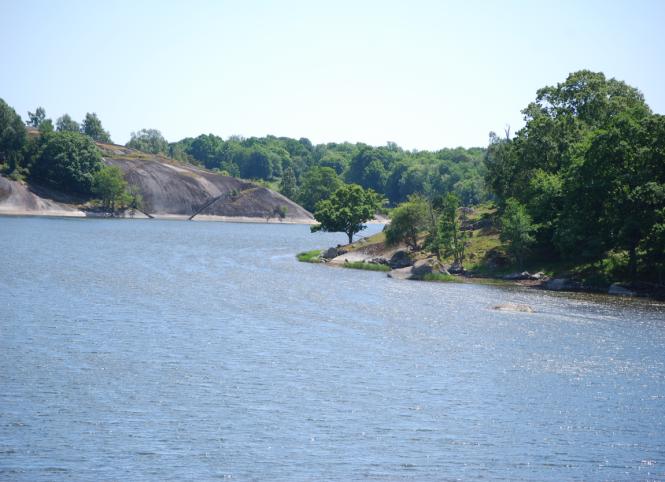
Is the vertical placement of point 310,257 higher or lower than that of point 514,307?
higher

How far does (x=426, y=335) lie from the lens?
53938 millimetres

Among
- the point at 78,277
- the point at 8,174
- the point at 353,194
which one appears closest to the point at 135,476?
the point at 78,277

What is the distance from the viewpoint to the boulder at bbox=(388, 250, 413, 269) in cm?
9719

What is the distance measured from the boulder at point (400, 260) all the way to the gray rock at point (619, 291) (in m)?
25.7

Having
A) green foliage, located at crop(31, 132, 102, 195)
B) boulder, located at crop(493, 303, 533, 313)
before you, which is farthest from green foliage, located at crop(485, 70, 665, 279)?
green foliage, located at crop(31, 132, 102, 195)

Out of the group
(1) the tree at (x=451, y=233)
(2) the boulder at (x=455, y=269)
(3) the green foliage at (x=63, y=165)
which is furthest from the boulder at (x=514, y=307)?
(3) the green foliage at (x=63, y=165)

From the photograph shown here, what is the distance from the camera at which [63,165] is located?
193 m

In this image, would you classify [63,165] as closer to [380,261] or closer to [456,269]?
[380,261]

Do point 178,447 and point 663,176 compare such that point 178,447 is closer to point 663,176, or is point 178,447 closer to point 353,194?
point 663,176

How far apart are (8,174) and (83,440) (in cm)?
17505

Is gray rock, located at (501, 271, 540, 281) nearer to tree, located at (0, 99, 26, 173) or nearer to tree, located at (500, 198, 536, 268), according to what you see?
tree, located at (500, 198, 536, 268)

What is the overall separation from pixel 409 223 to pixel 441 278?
49.1 ft

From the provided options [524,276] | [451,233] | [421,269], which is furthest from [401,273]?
[524,276]

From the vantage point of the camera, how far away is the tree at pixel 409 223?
330 ft
